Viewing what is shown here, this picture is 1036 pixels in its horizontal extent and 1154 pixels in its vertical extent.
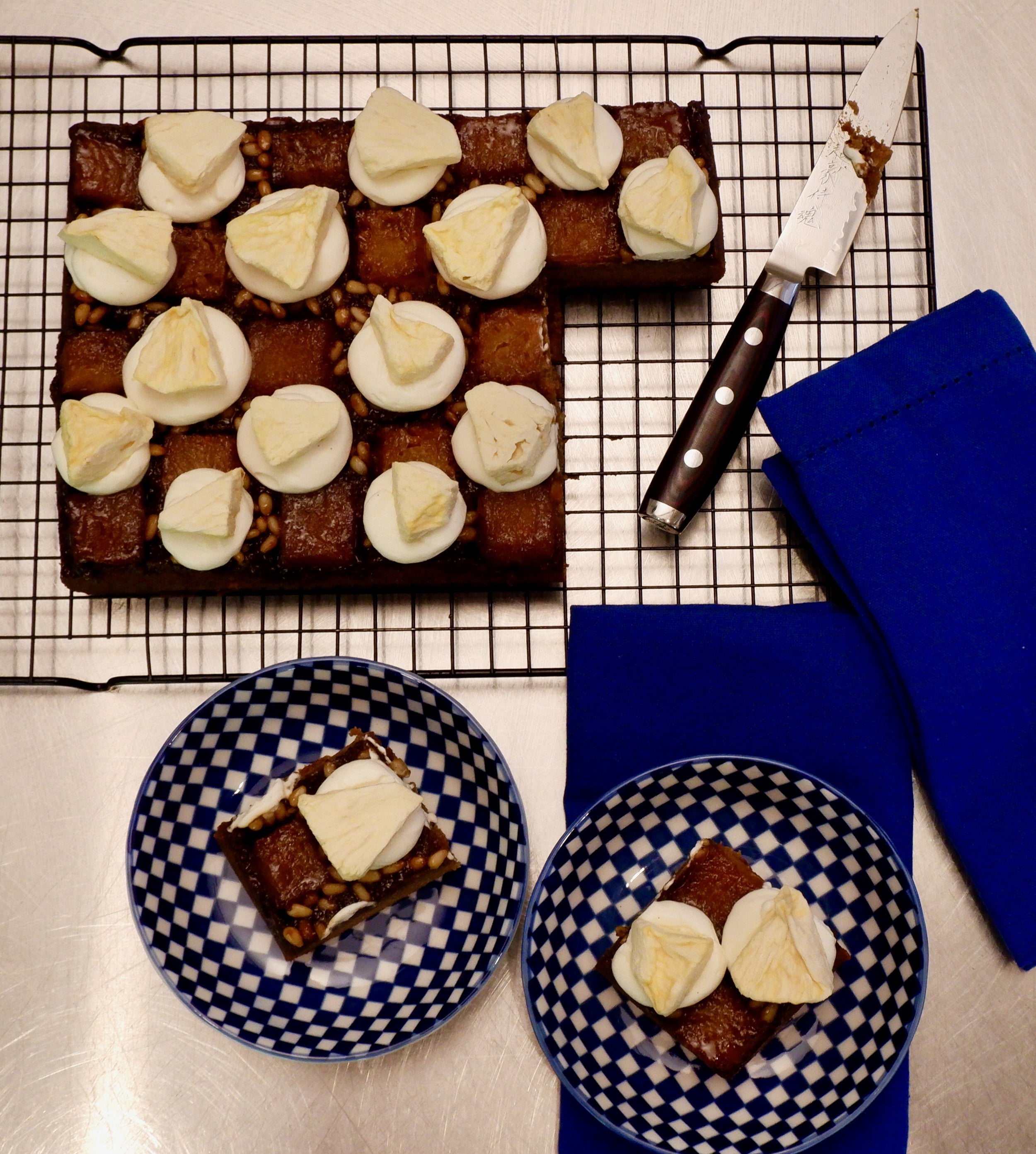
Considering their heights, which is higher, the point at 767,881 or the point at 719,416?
the point at 719,416

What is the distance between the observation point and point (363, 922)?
1.27 m

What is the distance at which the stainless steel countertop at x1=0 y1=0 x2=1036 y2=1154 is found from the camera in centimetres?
130

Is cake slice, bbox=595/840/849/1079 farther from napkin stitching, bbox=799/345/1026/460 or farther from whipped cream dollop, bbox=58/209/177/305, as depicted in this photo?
whipped cream dollop, bbox=58/209/177/305

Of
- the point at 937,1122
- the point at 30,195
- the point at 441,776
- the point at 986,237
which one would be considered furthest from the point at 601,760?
the point at 30,195

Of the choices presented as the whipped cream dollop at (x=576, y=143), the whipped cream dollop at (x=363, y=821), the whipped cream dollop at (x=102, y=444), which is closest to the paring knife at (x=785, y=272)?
the whipped cream dollop at (x=576, y=143)

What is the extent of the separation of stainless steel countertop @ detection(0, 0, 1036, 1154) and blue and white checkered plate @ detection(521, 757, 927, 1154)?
0.11 metres

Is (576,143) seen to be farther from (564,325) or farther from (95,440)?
(95,440)

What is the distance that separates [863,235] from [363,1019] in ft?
3.89

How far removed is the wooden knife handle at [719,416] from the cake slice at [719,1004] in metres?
0.41

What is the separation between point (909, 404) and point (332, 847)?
860mm

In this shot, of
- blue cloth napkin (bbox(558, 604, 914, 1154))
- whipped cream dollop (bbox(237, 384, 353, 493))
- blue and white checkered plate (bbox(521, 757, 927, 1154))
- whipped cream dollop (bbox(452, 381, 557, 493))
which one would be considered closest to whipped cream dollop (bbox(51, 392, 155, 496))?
whipped cream dollop (bbox(237, 384, 353, 493))

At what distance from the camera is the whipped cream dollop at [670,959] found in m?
1.13

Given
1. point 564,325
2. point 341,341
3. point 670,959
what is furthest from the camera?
point 564,325

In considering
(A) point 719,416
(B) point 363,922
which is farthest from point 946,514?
(B) point 363,922
